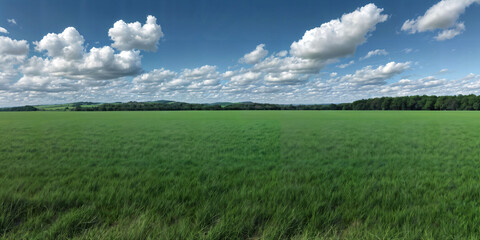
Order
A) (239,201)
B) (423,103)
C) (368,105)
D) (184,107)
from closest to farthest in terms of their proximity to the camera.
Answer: (239,201) < (423,103) < (184,107) < (368,105)

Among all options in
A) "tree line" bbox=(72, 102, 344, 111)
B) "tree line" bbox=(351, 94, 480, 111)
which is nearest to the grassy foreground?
"tree line" bbox=(72, 102, 344, 111)

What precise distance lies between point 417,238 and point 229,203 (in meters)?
2.89

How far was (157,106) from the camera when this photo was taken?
408ft

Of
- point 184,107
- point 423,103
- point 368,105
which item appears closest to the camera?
point 423,103

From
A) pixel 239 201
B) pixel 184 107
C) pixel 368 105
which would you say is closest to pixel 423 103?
pixel 368 105

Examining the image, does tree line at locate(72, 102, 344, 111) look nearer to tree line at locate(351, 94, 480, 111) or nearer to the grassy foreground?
tree line at locate(351, 94, 480, 111)

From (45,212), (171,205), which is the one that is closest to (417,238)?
(171,205)

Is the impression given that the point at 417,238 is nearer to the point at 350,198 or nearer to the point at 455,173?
the point at 350,198

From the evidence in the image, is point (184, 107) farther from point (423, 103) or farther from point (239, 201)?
point (423, 103)

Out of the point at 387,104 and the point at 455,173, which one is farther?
the point at 387,104

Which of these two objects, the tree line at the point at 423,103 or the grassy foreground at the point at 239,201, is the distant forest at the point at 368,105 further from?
the grassy foreground at the point at 239,201

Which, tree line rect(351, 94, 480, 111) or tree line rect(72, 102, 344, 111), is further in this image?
tree line rect(72, 102, 344, 111)

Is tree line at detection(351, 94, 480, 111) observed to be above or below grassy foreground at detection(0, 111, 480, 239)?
above

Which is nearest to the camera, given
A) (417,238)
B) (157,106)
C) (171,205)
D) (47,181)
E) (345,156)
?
(417,238)
